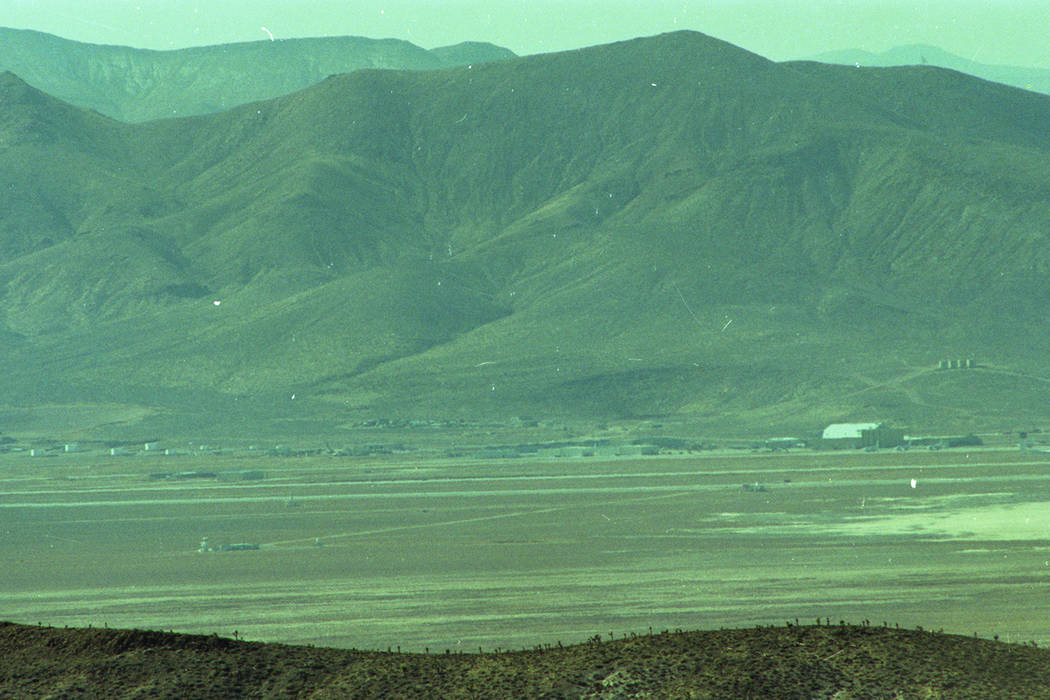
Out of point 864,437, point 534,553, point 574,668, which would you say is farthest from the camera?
point 864,437

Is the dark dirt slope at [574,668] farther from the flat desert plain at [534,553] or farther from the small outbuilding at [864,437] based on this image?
the small outbuilding at [864,437]

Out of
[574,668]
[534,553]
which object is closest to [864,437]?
[534,553]

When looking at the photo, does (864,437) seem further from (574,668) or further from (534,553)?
(574,668)

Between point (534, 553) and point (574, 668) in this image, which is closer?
point (574, 668)

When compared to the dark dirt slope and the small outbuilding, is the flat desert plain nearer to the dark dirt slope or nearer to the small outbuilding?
the dark dirt slope

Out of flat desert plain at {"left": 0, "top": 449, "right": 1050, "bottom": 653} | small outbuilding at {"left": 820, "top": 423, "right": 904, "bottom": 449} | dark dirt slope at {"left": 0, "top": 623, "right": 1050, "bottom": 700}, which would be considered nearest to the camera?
dark dirt slope at {"left": 0, "top": 623, "right": 1050, "bottom": 700}

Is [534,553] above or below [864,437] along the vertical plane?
above

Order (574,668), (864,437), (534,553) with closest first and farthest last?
(574,668) < (534,553) < (864,437)

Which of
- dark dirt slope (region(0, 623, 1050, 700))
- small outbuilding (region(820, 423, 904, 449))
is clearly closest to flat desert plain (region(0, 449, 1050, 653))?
dark dirt slope (region(0, 623, 1050, 700))
